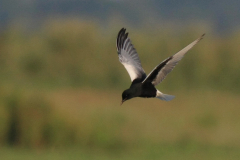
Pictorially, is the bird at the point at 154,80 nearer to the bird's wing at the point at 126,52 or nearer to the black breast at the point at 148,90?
the black breast at the point at 148,90

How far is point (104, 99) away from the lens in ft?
51.5

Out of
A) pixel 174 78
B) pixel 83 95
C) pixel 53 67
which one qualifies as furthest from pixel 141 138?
pixel 53 67

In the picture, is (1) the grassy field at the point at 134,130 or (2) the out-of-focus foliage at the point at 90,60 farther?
(2) the out-of-focus foliage at the point at 90,60

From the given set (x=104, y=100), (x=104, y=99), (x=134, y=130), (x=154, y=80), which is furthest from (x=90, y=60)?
(x=154, y=80)

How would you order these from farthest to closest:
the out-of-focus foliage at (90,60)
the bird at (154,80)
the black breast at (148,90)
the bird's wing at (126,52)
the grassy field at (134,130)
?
1. the out-of-focus foliage at (90,60)
2. the grassy field at (134,130)
3. the bird's wing at (126,52)
4. the black breast at (148,90)
5. the bird at (154,80)

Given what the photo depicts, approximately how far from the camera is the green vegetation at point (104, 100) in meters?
14.3

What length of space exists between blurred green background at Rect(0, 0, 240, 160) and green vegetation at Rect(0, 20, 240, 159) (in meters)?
0.03

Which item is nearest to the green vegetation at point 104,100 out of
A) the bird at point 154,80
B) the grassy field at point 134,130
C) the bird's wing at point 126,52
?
the grassy field at point 134,130

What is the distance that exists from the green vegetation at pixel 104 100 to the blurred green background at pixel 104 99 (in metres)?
0.03

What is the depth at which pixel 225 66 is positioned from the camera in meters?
18.3

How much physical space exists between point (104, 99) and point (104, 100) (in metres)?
0.16

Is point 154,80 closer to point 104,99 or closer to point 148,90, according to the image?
point 148,90

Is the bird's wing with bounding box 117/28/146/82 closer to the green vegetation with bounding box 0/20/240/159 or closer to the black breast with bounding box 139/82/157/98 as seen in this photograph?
the black breast with bounding box 139/82/157/98

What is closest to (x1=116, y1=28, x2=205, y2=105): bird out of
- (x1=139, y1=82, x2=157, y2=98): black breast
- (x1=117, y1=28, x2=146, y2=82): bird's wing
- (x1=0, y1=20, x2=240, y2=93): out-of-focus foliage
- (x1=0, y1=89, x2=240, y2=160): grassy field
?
(x1=139, y1=82, x2=157, y2=98): black breast
